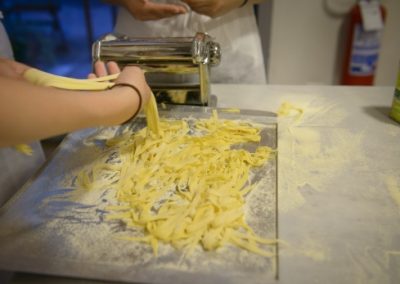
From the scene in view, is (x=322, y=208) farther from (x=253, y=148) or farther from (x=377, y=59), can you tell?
(x=377, y=59)

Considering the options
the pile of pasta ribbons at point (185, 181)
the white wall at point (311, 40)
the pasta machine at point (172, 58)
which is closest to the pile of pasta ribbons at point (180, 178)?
the pile of pasta ribbons at point (185, 181)

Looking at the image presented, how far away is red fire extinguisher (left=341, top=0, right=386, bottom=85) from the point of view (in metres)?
1.71

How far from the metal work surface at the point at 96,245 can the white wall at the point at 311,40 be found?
1.32m

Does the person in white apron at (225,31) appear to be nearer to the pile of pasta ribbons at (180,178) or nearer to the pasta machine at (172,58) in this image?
the pasta machine at (172,58)

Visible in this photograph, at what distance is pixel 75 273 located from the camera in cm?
49

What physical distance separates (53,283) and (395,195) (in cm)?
57

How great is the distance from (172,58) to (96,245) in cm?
50

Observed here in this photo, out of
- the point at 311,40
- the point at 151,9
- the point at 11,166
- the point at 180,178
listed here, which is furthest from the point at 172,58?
the point at 311,40

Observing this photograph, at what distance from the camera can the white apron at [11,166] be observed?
2.59 ft

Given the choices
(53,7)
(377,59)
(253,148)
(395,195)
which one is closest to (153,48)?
(253,148)

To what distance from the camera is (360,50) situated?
1.75 meters

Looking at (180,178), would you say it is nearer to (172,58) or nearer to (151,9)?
(172,58)

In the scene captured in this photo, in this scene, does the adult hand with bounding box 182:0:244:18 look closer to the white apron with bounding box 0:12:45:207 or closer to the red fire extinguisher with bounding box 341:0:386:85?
A: the white apron with bounding box 0:12:45:207

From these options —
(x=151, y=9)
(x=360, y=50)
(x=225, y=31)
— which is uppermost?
(x=151, y=9)
